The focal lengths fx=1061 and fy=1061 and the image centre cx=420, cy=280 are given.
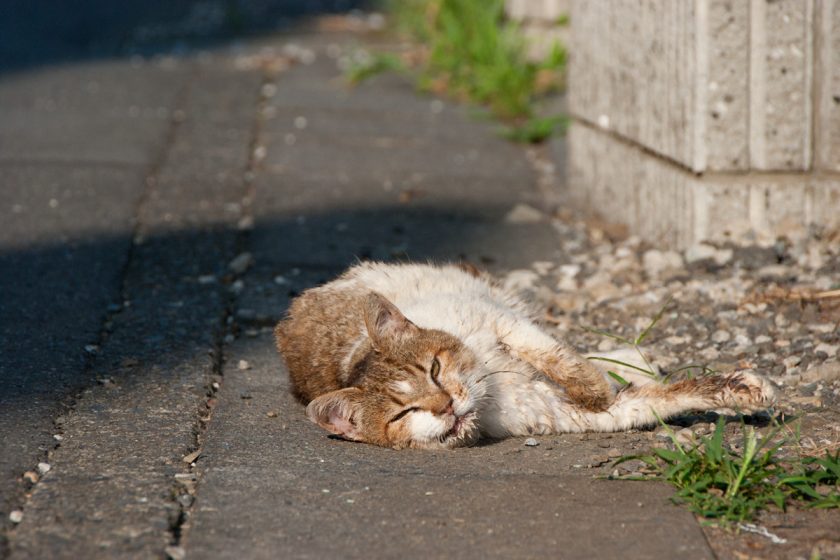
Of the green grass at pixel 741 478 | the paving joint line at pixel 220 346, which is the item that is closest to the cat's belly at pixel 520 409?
the green grass at pixel 741 478

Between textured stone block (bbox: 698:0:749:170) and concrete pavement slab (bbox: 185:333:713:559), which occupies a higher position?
textured stone block (bbox: 698:0:749:170)

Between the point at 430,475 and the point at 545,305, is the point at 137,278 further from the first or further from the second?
the point at 430,475

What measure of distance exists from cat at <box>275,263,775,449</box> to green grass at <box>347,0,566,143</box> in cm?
347

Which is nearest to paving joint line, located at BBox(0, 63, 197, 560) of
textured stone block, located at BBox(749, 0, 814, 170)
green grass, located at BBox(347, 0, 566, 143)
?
green grass, located at BBox(347, 0, 566, 143)

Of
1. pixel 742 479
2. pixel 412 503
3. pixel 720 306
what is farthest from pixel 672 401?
pixel 720 306

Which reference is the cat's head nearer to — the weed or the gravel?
the weed

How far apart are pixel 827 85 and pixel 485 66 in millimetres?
3661

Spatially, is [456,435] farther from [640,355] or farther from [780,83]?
[780,83]

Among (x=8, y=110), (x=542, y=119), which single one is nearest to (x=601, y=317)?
(x=542, y=119)

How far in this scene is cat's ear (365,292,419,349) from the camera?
324cm

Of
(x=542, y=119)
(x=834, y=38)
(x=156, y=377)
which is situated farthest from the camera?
(x=542, y=119)

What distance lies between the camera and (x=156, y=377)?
3621 mm

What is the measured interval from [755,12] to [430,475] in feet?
7.97

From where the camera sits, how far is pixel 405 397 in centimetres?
315
